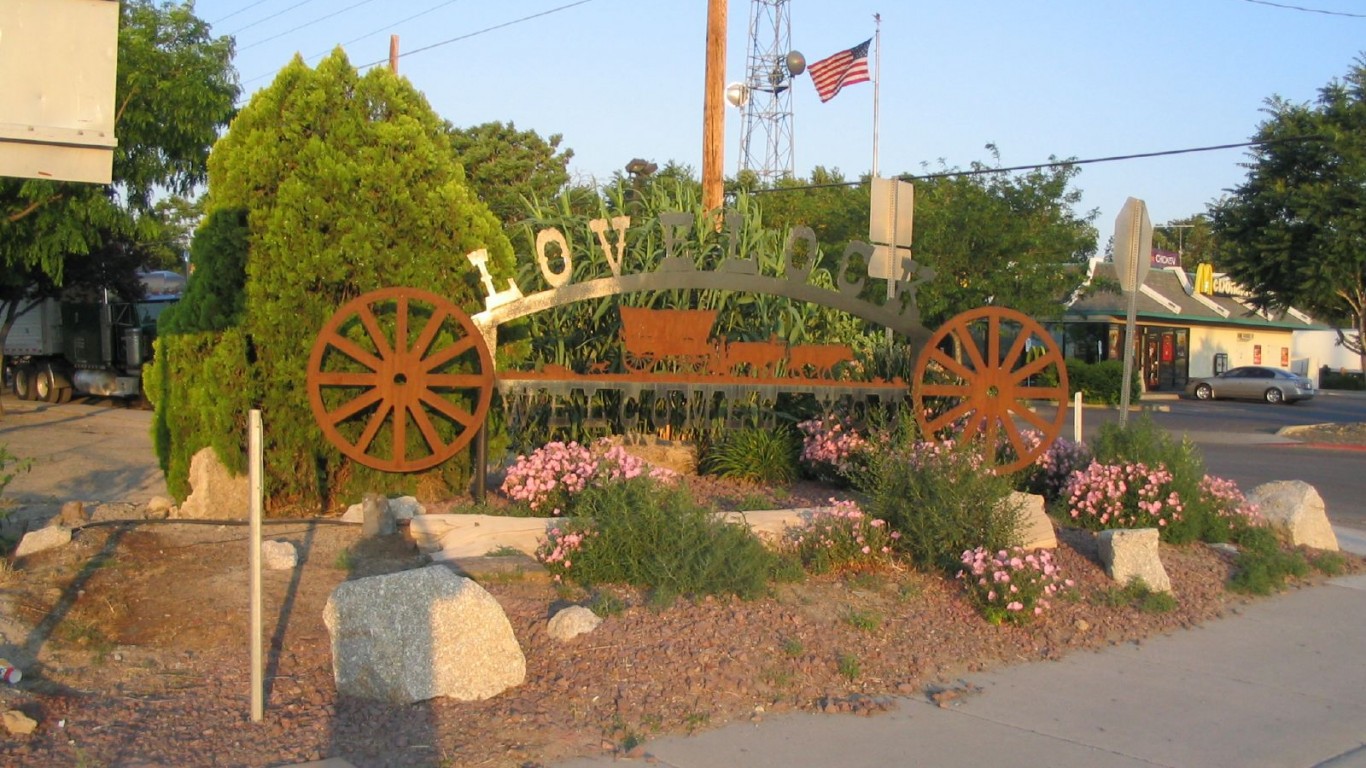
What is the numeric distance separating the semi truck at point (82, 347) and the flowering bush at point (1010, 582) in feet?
Answer: 74.6

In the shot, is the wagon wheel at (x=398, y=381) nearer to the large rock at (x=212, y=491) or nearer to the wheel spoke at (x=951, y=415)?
the large rock at (x=212, y=491)

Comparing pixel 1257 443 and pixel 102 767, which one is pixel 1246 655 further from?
pixel 1257 443

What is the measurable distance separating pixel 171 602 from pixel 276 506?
2724 millimetres

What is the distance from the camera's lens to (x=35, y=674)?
18.6 ft

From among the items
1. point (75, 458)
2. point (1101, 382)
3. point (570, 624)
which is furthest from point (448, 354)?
point (1101, 382)

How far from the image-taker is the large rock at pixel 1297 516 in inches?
395

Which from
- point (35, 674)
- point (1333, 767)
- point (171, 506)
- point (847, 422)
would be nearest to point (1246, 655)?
point (1333, 767)

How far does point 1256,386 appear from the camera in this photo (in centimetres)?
4109

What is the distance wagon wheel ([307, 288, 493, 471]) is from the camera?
346 inches

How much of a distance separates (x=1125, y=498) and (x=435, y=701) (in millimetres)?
6047

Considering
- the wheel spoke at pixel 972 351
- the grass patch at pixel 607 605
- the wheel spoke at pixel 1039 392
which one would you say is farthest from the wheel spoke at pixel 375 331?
the wheel spoke at pixel 1039 392

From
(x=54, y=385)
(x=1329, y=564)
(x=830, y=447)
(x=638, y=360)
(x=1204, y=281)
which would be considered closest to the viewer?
(x=1329, y=564)

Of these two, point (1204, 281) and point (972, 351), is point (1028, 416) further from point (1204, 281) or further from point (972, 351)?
point (1204, 281)

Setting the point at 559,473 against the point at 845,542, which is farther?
the point at 559,473
